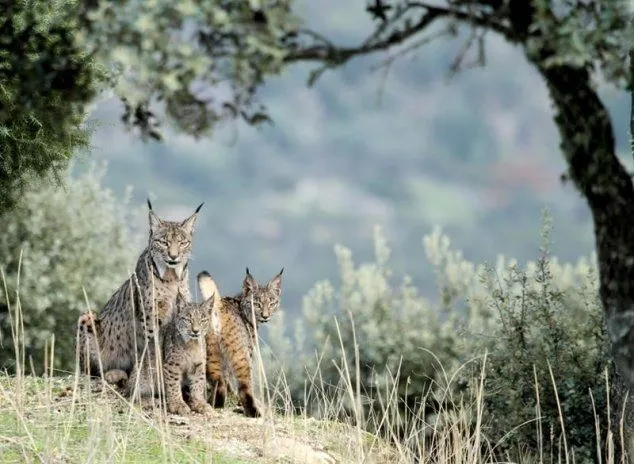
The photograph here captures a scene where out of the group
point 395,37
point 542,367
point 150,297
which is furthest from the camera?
point 542,367

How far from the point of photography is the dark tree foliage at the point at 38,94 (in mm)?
4691

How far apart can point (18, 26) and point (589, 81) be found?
713 centimetres

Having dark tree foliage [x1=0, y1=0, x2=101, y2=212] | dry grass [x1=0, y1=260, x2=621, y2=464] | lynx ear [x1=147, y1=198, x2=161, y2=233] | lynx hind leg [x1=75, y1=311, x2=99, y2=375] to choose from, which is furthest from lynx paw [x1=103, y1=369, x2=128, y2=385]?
dark tree foliage [x1=0, y1=0, x2=101, y2=212]

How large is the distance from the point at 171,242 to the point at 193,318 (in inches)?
27.4

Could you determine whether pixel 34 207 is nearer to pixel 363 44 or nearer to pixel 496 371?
pixel 496 371

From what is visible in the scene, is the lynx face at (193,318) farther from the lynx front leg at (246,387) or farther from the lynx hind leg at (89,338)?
the lynx hind leg at (89,338)

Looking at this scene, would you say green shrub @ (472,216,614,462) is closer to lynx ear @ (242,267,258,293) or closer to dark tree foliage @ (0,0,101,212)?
lynx ear @ (242,267,258,293)

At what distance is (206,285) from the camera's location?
8977mm

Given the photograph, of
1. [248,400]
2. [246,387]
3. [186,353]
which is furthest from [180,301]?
[248,400]

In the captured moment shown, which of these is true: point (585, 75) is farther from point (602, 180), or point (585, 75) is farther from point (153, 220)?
point (153, 220)

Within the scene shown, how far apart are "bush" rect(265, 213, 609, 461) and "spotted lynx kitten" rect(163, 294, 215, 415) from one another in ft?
2.15

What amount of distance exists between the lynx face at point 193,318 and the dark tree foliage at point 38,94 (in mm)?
1860

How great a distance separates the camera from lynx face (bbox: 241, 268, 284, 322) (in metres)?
8.80

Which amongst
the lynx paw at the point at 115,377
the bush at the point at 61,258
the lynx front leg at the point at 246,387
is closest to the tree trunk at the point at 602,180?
the lynx front leg at the point at 246,387
